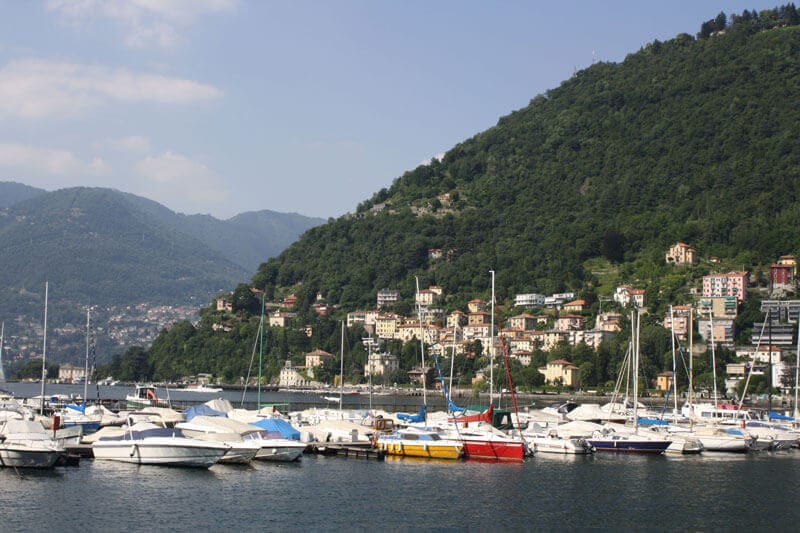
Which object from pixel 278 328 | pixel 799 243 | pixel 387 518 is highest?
pixel 799 243

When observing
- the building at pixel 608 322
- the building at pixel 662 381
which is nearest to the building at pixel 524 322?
the building at pixel 608 322

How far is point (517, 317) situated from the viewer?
16962 centimetres

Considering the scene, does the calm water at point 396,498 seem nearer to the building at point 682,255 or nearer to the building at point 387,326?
the building at point 682,255

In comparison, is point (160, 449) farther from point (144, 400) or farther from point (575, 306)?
point (575, 306)

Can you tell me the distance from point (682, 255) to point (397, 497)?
132824mm

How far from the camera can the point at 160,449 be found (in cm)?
4397

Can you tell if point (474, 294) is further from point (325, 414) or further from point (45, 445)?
point (45, 445)

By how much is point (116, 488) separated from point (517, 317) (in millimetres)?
133430

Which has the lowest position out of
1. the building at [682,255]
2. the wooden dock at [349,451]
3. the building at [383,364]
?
the wooden dock at [349,451]

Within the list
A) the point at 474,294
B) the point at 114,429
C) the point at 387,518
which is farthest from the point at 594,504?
the point at 474,294

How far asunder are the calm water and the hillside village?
80.1 metres

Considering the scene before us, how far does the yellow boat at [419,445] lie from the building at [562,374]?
3578 inches

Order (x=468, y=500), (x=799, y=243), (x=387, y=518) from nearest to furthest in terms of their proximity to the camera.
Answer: (x=387, y=518), (x=468, y=500), (x=799, y=243)

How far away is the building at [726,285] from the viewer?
149750mm
